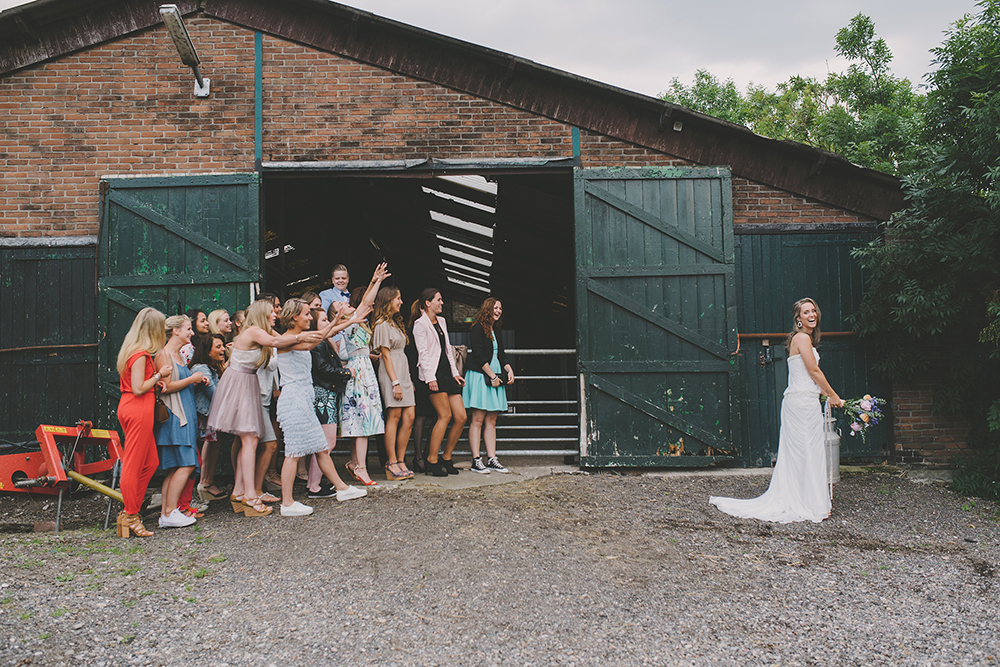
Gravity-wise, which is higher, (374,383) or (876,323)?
(876,323)

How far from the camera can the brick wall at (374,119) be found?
6754 mm

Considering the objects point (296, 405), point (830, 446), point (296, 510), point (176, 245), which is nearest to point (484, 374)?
point (296, 405)

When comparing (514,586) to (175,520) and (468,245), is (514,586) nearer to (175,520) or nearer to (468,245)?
(175,520)

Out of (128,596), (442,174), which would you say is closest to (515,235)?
(442,174)

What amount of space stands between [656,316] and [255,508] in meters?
4.09

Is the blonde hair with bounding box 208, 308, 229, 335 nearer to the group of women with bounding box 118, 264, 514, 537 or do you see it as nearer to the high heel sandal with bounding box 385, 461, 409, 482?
the group of women with bounding box 118, 264, 514, 537

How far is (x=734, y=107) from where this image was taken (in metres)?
29.7

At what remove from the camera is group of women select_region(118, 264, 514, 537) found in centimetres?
475

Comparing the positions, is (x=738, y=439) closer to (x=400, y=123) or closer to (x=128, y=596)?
(x=400, y=123)

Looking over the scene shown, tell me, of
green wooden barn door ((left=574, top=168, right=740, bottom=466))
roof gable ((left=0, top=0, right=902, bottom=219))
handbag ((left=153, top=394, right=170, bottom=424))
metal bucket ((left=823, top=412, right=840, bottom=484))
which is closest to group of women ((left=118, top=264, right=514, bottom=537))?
handbag ((left=153, top=394, right=170, bottom=424))

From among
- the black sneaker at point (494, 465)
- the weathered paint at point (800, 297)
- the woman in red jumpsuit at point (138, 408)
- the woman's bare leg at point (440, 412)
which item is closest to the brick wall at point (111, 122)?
the woman in red jumpsuit at point (138, 408)

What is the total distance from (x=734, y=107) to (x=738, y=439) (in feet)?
88.1

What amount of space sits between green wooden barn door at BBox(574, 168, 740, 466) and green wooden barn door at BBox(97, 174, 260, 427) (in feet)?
11.0

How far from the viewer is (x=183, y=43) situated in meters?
5.98
